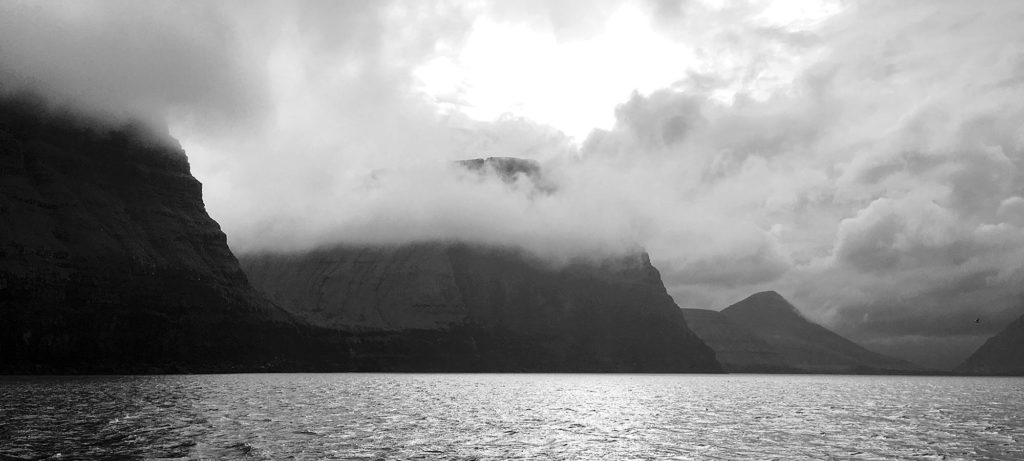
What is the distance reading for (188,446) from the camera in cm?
6406

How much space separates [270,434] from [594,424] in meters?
43.3

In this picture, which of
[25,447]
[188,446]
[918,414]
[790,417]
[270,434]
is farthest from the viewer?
[918,414]

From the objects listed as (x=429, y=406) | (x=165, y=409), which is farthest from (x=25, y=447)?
(x=429, y=406)

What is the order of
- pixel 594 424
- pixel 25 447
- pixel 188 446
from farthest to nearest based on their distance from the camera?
pixel 594 424 → pixel 188 446 → pixel 25 447

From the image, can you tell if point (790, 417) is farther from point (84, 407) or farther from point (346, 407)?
point (84, 407)

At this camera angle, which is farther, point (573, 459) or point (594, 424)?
point (594, 424)

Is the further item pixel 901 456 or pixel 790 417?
pixel 790 417

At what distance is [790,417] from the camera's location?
113 meters

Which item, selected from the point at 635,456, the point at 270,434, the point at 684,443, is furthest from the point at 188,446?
the point at 684,443

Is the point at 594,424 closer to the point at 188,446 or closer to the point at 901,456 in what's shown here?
the point at 901,456

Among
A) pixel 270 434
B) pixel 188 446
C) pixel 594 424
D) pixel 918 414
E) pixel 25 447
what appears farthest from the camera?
pixel 918 414

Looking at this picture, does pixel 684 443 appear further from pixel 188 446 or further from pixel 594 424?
pixel 188 446

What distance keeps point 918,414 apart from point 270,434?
104721 mm

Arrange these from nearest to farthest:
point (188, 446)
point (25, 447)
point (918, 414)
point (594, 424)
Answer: point (25, 447)
point (188, 446)
point (594, 424)
point (918, 414)
